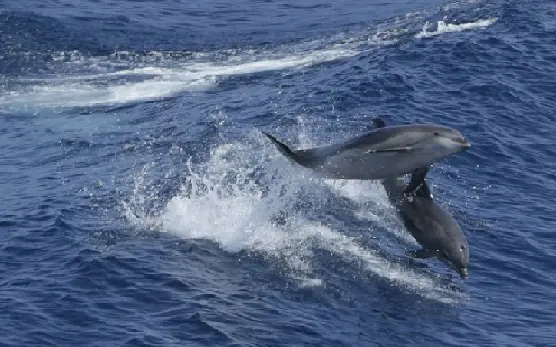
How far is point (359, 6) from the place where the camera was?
225 ft

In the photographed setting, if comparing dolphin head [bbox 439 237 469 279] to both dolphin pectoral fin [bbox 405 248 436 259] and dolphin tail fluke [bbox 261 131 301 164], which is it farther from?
dolphin tail fluke [bbox 261 131 301 164]

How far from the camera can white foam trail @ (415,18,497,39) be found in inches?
2071

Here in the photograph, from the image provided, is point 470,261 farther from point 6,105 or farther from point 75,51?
point 75,51

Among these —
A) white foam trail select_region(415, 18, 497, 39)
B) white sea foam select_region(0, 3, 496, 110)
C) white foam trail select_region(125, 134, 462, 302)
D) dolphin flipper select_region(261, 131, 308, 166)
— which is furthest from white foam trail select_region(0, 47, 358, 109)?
dolphin flipper select_region(261, 131, 308, 166)

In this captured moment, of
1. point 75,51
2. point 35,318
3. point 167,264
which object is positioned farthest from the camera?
point 75,51

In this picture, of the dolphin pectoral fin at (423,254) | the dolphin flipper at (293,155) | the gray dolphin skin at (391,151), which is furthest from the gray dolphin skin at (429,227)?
the dolphin flipper at (293,155)

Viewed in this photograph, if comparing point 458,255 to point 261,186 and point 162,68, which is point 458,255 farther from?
point 162,68

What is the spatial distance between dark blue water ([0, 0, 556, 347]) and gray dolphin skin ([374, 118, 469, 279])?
0.74 metres

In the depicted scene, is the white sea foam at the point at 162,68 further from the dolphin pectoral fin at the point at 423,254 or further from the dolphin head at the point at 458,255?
the dolphin head at the point at 458,255

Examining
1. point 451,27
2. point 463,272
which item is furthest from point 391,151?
point 451,27

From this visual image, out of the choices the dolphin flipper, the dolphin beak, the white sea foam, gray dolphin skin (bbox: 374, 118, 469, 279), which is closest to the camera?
the dolphin beak

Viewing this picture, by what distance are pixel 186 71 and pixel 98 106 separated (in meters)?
7.15

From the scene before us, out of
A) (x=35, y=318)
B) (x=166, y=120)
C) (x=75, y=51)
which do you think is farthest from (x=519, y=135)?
(x=75, y=51)

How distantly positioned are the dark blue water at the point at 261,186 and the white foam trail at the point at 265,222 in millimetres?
87
